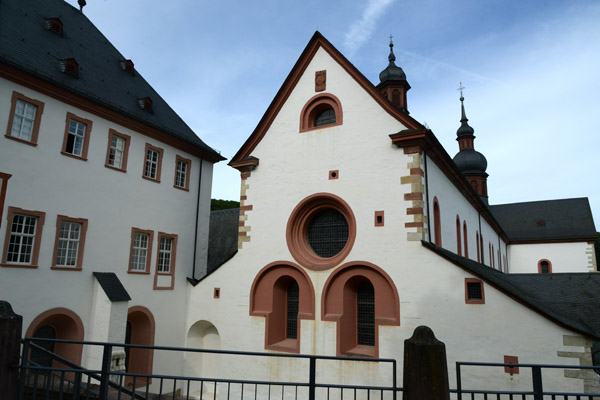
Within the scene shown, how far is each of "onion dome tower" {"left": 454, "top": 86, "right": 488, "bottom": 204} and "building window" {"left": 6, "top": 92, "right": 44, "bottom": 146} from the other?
41948 millimetres

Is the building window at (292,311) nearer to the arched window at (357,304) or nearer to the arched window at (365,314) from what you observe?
the arched window at (357,304)

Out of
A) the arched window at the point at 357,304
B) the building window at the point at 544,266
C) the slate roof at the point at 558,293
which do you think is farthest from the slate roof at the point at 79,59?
Result: the building window at the point at 544,266

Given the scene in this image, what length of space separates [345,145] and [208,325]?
8.08m

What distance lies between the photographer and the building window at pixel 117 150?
13641 mm

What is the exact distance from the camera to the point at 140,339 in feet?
47.0

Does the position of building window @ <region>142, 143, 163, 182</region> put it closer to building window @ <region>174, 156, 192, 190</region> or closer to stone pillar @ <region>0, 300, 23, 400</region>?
building window @ <region>174, 156, 192, 190</region>

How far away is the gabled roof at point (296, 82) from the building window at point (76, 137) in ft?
15.8

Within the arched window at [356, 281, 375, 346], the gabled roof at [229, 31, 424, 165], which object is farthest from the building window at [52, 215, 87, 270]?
the arched window at [356, 281, 375, 346]

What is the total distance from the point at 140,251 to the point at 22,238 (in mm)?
3915

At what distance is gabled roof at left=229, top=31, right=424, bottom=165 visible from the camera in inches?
530

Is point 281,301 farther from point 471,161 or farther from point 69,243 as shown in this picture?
point 471,161

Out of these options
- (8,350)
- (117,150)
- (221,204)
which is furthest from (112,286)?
(221,204)

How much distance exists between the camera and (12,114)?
1095 centimetres

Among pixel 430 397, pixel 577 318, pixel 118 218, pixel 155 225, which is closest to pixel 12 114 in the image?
pixel 118 218
